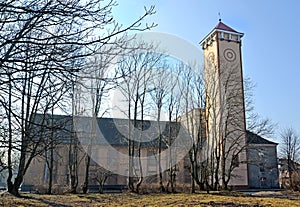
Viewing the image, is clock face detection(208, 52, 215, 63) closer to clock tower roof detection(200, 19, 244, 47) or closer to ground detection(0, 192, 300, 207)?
clock tower roof detection(200, 19, 244, 47)

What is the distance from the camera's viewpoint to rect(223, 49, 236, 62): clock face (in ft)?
111

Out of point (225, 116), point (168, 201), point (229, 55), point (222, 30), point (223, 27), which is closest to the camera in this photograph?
point (168, 201)

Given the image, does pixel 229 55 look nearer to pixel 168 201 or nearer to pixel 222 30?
pixel 222 30

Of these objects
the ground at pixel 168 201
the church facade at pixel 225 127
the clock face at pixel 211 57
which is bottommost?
the ground at pixel 168 201

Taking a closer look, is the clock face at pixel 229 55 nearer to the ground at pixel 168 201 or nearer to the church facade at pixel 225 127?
the church facade at pixel 225 127

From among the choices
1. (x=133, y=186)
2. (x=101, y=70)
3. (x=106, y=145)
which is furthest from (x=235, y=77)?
(x=101, y=70)

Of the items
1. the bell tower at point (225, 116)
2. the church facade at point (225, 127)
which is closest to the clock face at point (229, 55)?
the church facade at point (225, 127)

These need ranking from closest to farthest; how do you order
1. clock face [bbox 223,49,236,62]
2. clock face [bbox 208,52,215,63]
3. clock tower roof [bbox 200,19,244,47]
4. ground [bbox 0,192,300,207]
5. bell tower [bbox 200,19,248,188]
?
1. ground [bbox 0,192,300,207]
2. bell tower [bbox 200,19,248,188]
3. clock face [bbox 208,52,215,63]
4. clock face [bbox 223,49,236,62]
5. clock tower roof [bbox 200,19,244,47]

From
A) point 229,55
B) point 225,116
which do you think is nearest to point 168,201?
point 225,116

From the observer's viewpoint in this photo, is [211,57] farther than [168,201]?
Yes

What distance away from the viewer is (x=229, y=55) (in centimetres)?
3444

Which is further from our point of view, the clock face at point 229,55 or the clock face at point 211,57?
the clock face at point 229,55

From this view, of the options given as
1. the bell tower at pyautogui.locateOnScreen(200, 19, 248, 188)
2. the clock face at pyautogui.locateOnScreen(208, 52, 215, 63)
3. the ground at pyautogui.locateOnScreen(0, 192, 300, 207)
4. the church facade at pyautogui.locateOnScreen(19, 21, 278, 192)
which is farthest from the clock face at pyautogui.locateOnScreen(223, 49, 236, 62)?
the ground at pyautogui.locateOnScreen(0, 192, 300, 207)

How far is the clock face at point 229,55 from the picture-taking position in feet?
111
